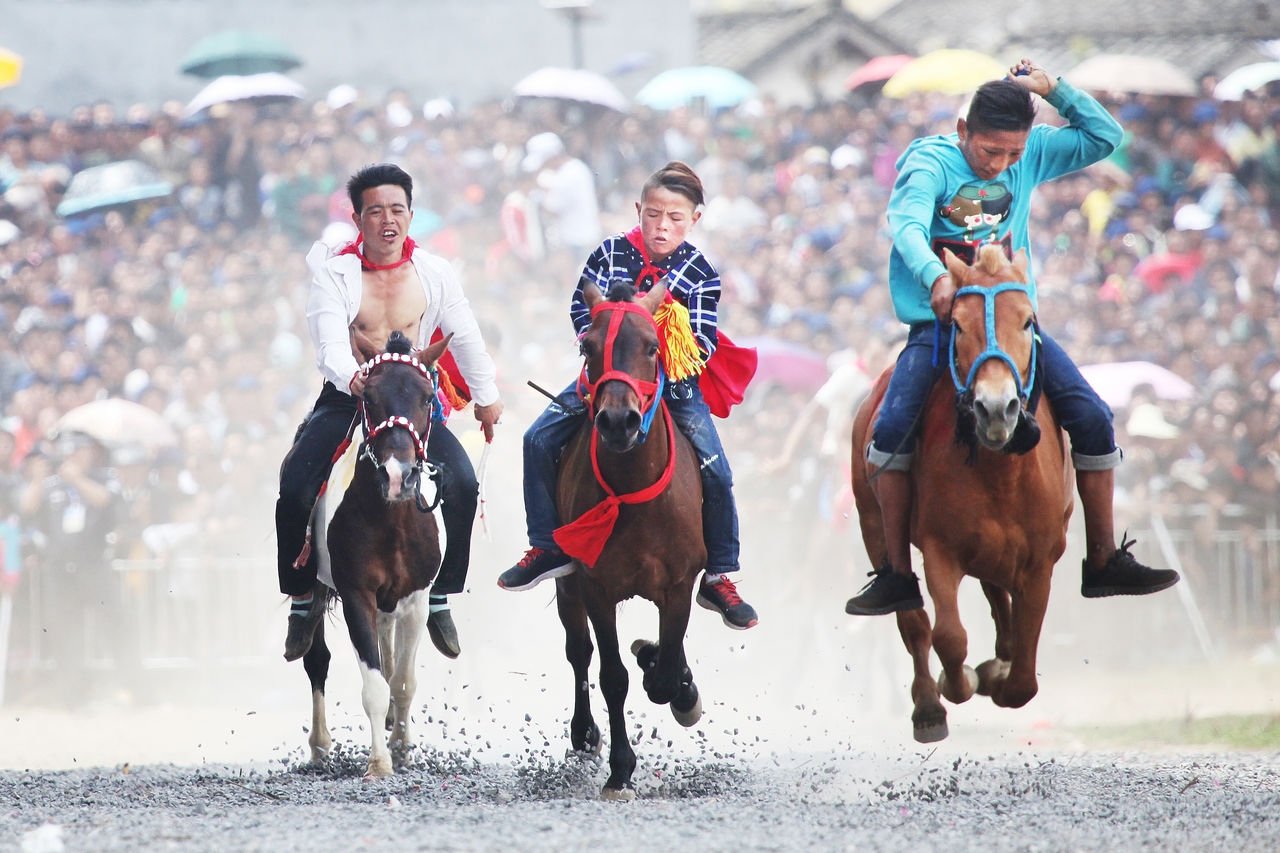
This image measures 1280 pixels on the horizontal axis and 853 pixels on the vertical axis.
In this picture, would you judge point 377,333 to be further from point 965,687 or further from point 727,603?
point 965,687

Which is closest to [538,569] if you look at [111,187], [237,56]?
[111,187]

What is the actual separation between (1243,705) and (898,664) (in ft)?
9.39

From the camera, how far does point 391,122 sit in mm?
16906

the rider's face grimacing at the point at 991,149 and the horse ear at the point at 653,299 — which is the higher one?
the rider's face grimacing at the point at 991,149

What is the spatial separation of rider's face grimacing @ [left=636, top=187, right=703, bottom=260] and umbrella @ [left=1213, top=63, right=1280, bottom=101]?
37.2ft

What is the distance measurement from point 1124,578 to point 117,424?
9783mm

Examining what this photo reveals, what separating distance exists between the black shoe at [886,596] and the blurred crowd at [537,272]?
5.26 metres

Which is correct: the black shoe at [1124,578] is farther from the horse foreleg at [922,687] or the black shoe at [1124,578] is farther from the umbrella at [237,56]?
the umbrella at [237,56]

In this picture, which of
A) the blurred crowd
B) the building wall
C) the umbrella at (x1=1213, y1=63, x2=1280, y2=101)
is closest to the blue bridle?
the blurred crowd

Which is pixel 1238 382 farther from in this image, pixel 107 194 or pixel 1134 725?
pixel 107 194

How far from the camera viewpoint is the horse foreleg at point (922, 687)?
22.9ft

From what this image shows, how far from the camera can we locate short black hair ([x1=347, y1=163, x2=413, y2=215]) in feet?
25.7

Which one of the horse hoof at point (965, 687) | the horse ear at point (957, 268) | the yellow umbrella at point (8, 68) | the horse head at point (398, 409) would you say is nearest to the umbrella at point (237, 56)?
the yellow umbrella at point (8, 68)

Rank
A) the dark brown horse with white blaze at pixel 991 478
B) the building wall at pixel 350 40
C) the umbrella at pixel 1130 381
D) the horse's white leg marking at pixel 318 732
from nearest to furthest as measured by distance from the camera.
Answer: the dark brown horse with white blaze at pixel 991 478 → the horse's white leg marking at pixel 318 732 → the umbrella at pixel 1130 381 → the building wall at pixel 350 40
